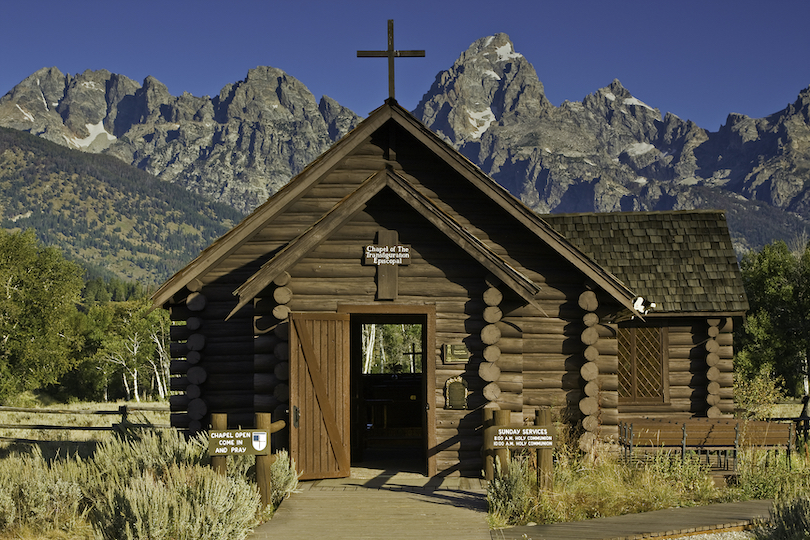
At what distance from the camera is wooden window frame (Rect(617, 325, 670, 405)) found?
1543 centimetres

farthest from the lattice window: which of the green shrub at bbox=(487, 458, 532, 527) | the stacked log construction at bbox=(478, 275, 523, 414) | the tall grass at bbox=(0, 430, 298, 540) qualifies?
the tall grass at bbox=(0, 430, 298, 540)

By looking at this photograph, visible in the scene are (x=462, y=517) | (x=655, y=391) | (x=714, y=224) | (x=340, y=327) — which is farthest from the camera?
(x=714, y=224)

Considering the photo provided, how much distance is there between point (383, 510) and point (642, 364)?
849 cm

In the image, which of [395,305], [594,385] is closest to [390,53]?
[395,305]

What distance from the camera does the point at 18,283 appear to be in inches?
1662

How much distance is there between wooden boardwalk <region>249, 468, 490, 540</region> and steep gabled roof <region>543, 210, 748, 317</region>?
7.02 metres

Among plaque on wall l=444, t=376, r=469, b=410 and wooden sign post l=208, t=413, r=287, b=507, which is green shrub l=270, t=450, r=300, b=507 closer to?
wooden sign post l=208, t=413, r=287, b=507

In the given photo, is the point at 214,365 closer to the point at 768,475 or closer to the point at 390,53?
the point at 390,53

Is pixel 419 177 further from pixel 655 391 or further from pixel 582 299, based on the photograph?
pixel 655 391

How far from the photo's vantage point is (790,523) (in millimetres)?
7219

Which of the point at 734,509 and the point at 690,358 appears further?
the point at 690,358

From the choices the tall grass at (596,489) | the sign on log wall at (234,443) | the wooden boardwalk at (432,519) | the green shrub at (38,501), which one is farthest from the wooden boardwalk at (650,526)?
the green shrub at (38,501)

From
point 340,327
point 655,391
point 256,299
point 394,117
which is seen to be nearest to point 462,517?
point 340,327

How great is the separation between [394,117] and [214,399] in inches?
222
